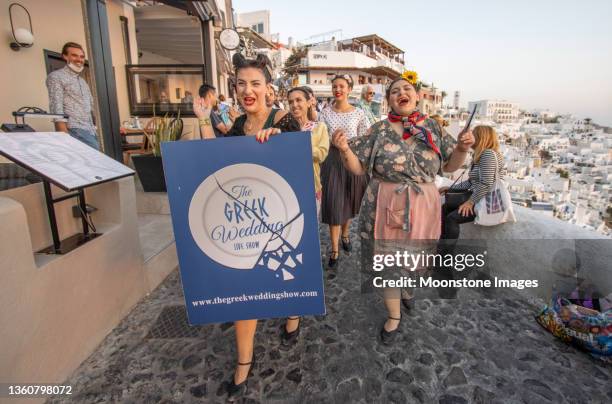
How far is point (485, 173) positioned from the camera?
269cm

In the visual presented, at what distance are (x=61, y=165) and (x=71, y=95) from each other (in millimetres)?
2894

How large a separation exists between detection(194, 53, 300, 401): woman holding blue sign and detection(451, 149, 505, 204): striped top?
1.84 metres

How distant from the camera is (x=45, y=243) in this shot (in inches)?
79.4

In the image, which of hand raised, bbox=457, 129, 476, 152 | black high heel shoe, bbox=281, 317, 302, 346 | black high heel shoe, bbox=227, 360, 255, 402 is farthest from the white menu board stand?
hand raised, bbox=457, 129, 476, 152

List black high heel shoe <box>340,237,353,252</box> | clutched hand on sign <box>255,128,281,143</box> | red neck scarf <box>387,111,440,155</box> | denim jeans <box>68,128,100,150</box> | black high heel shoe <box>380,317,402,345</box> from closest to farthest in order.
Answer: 1. clutched hand on sign <box>255,128,281,143</box>
2. red neck scarf <box>387,111,440,155</box>
3. black high heel shoe <box>380,317,402,345</box>
4. black high heel shoe <box>340,237,353,252</box>
5. denim jeans <box>68,128,100,150</box>

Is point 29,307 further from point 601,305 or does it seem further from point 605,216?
point 605,216

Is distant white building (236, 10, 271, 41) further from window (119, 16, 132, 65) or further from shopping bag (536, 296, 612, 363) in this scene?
shopping bag (536, 296, 612, 363)

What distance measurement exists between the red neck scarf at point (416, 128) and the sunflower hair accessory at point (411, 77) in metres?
0.22

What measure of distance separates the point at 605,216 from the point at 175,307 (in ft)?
17.0

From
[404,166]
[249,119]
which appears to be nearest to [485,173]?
[404,166]

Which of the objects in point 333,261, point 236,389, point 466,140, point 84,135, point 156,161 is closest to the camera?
point 236,389

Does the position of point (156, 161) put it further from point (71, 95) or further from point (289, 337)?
point (289, 337)

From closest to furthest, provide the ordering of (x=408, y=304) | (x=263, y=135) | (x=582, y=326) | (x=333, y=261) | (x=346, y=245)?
(x=263, y=135)
(x=582, y=326)
(x=408, y=304)
(x=333, y=261)
(x=346, y=245)

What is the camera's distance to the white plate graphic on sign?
160cm
